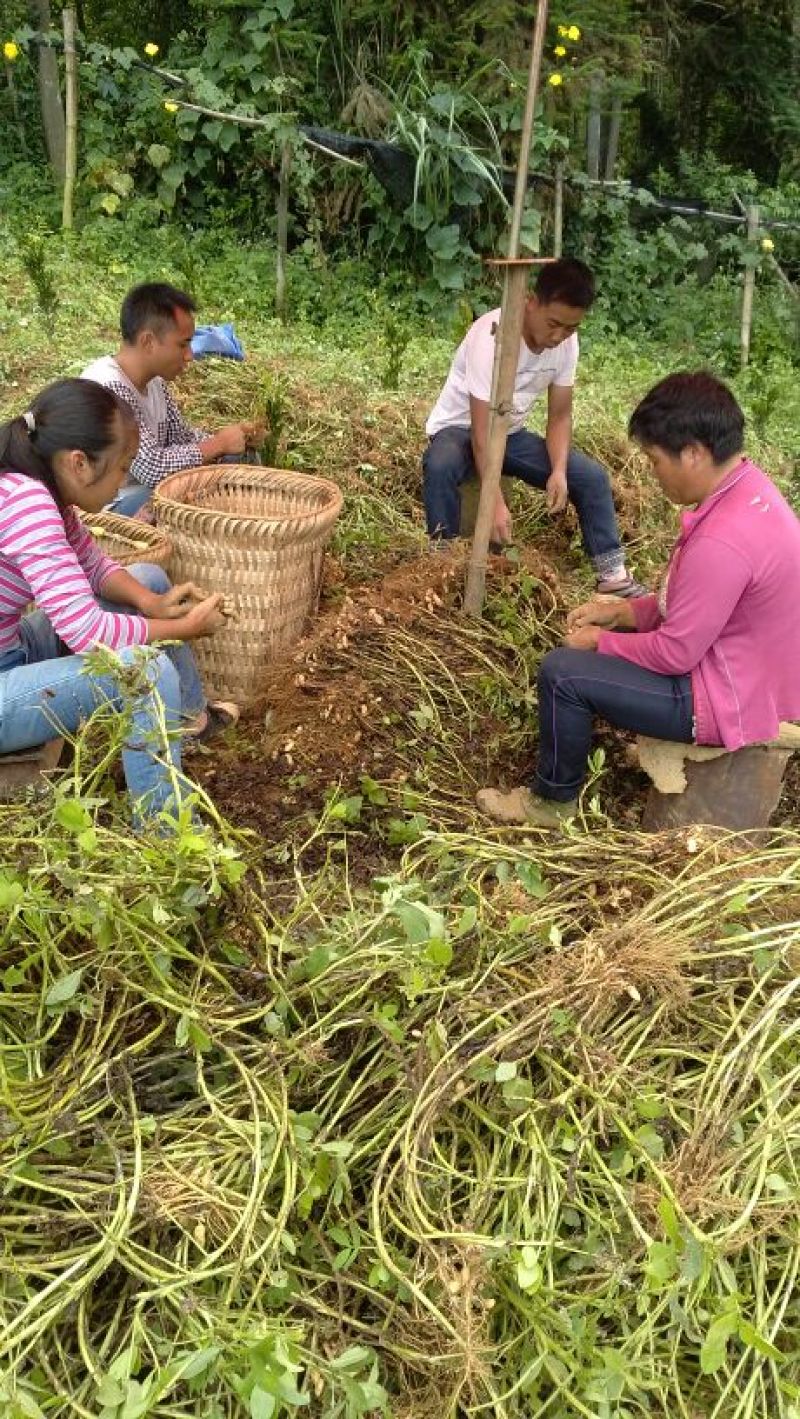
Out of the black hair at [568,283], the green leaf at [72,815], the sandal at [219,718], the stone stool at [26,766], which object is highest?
the black hair at [568,283]

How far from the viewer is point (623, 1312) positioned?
1.51m

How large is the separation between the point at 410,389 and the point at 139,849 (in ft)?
13.8

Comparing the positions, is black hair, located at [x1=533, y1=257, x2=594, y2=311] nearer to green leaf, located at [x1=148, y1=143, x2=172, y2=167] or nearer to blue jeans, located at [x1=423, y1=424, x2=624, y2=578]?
blue jeans, located at [x1=423, y1=424, x2=624, y2=578]

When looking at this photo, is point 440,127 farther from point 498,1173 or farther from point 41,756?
point 498,1173

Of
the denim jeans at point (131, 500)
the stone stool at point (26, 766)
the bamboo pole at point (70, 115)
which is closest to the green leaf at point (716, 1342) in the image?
the stone stool at point (26, 766)

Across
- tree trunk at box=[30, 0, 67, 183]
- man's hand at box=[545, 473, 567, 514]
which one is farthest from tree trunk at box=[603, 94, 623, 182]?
man's hand at box=[545, 473, 567, 514]

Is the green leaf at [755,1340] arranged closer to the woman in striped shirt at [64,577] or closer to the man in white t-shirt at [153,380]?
the woman in striped shirt at [64,577]

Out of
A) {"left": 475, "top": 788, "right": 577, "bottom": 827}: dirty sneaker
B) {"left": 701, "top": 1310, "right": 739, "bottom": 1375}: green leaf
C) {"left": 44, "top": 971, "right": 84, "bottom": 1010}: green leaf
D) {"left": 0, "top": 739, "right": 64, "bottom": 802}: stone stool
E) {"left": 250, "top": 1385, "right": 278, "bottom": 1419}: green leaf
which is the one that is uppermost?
{"left": 44, "top": 971, "right": 84, "bottom": 1010}: green leaf

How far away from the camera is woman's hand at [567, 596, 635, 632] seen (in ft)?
9.77

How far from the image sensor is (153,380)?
3.70 m

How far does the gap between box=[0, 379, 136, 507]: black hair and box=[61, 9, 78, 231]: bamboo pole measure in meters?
5.92

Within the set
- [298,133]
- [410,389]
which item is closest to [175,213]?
[298,133]

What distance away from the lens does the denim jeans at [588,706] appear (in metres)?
2.68

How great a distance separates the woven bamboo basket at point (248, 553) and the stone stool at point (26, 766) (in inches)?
25.3
